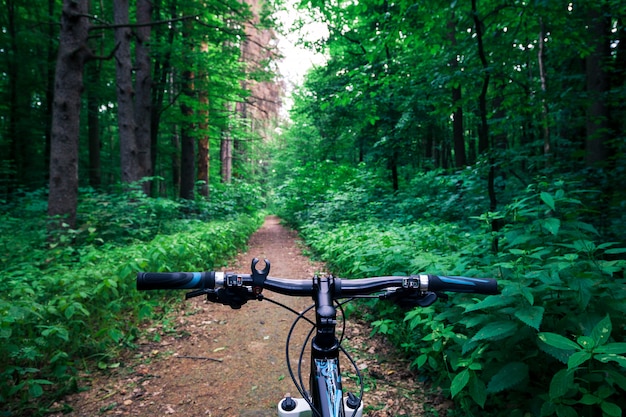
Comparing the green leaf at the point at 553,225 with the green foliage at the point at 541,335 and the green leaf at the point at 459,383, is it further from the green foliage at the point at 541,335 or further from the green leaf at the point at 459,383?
the green leaf at the point at 459,383

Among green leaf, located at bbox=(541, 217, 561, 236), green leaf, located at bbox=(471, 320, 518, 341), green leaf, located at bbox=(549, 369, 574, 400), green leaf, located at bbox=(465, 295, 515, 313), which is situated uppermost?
green leaf, located at bbox=(541, 217, 561, 236)

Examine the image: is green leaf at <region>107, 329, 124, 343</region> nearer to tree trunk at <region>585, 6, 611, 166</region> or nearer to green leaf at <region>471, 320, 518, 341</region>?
green leaf at <region>471, 320, 518, 341</region>

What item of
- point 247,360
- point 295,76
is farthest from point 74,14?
point 295,76

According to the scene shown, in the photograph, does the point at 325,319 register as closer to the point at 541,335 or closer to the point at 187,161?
the point at 541,335

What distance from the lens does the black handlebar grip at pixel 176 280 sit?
1401mm

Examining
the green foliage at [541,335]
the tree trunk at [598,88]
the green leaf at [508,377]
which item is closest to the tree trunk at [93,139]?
the green foliage at [541,335]

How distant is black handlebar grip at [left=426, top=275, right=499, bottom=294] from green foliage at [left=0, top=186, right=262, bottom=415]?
3.28m

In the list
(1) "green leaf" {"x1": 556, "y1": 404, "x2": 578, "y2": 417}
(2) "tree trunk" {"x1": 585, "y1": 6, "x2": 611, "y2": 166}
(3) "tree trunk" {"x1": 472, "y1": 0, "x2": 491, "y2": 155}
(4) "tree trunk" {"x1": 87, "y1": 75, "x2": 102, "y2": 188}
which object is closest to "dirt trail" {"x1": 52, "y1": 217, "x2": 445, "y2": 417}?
(1) "green leaf" {"x1": 556, "y1": 404, "x2": 578, "y2": 417}

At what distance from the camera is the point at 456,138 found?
36.9 feet

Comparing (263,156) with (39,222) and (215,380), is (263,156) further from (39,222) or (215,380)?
(215,380)

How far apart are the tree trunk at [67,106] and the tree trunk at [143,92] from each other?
3.73 metres

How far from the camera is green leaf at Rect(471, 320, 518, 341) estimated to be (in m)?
2.04

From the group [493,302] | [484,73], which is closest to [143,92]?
[484,73]

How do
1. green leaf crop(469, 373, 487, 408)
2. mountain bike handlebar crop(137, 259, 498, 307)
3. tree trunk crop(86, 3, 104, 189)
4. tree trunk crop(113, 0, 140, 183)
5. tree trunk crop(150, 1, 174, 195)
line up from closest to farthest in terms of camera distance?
mountain bike handlebar crop(137, 259, 498, 307)
green leaf crop(469, 373, 487, 408)
tree trunk crop(113, 0, 140, 183)
tree trunk crop(150, 1, 174, 195)
tree trunk crop(86, 3, 104, 189)
